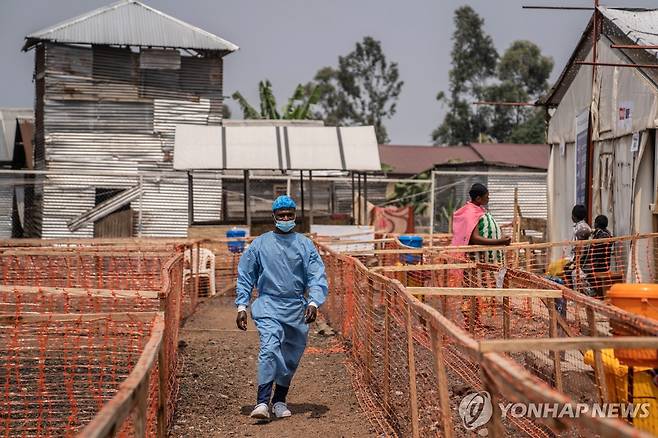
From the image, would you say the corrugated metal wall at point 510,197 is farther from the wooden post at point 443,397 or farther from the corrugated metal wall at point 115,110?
the wooden post at point 443,397

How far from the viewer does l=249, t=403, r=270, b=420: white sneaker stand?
7.07 meters

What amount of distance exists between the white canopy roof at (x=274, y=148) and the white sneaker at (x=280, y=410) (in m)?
14.1

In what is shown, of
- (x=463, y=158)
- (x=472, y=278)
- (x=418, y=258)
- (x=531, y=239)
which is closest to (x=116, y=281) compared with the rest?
(x=418, y=258)

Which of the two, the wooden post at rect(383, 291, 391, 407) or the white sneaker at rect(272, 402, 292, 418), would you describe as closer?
the wooden post at rect(383, 291, 391, 407)

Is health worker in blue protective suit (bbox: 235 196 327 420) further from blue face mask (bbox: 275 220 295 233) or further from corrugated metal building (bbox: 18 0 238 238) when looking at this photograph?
corrugated metal building (bbox: 18 0 238 238)

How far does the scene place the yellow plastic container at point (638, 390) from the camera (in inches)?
189

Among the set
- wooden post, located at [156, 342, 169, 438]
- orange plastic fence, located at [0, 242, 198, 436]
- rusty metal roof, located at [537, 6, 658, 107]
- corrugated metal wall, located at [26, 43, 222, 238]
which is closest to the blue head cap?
orange plastic fence, located at [0, 242, 198, 436]

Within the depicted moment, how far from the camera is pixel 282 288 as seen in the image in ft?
24.5

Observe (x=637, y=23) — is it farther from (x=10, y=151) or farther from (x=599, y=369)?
(x=10, y=151)

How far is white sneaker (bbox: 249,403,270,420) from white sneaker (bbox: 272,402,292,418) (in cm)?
15

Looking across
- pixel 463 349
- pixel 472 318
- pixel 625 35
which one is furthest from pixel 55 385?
pixel 625 35

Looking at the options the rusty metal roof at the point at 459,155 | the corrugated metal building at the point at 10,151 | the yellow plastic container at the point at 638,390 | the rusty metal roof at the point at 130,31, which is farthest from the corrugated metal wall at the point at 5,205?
the yellow plastic container at the point at 638,390

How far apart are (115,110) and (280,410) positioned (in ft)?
83.2

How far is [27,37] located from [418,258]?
22.1 metres
